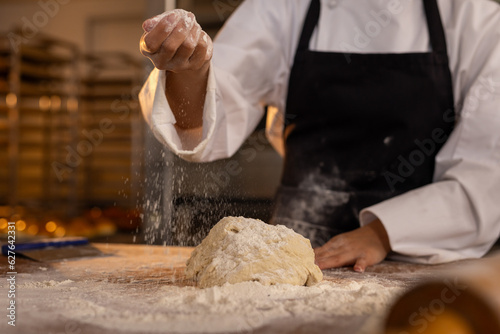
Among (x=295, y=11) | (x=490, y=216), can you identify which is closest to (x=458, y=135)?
(x=490, y=216)

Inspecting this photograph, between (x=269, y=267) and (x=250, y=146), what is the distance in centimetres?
187

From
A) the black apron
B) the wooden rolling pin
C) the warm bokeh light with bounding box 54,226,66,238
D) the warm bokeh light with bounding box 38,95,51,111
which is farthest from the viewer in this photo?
the warm bokeh light with bounding box 38,95,51,111

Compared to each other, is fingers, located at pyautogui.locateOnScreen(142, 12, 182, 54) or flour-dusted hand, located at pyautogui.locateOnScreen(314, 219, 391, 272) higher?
fingers, located at pyautogui.locateOnScreen(142, 12, 182, 54)

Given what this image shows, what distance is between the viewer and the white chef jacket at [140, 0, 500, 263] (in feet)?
4.90

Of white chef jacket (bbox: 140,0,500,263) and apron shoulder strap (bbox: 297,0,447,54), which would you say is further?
apron shoulder strap (bbox: 297,0,447,54)

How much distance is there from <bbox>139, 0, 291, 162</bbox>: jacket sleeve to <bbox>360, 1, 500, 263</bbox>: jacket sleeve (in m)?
0.53

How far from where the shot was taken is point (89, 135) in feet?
18.9

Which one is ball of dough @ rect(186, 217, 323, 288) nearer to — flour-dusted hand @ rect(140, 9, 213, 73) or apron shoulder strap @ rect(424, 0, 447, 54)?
flour-dusted hand @ rect(140, 9, 213, 73)

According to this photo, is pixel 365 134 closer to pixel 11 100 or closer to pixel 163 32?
pixel 163 32

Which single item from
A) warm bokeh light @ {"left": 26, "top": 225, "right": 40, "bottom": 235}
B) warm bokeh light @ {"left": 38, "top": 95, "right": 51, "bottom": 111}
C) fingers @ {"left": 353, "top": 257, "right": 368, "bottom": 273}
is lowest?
warm bokeh light @ {"left": 26, "top": 225, "right": 40, "bottom": 235}

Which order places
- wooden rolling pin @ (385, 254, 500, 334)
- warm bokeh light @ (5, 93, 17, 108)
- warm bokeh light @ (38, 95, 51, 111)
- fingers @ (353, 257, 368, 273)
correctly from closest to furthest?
wooden rolling pin @ (385, 254, 500, 334)
fingers @ (353, 257, 368, 273)
warm bokeh light @ (5, 93, 17, 108)
warm bokeh light @ (38, 95, 51, 111)

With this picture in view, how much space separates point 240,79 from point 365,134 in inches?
18.7

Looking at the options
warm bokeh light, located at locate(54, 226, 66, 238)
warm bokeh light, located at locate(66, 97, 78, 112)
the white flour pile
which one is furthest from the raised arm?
warm bokeh light, located at locate(66, 97, 78, 112)

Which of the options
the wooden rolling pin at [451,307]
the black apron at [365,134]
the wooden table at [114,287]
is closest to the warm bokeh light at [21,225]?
the wooden table at [114,287]
